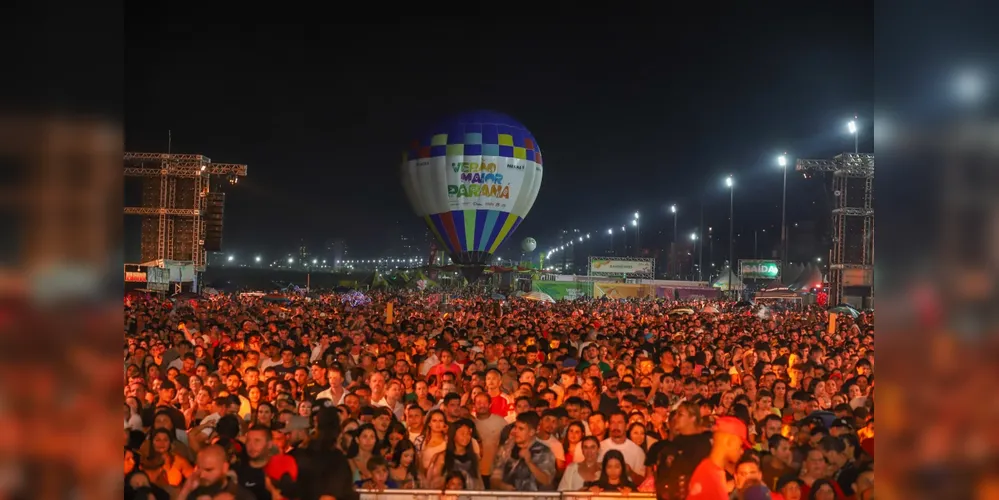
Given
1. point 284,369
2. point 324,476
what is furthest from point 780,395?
point 284,369

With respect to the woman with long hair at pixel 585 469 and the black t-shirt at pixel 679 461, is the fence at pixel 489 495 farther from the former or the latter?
the woman with long hair at pixel 585 469

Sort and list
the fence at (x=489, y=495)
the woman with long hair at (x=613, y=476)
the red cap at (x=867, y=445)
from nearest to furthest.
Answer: the fence at (x=489, y=495)
the woman with long hair at (x=613, y=476)
the red cap at (x=867, y=445)

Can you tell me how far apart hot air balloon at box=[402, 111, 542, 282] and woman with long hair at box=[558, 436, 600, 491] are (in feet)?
123

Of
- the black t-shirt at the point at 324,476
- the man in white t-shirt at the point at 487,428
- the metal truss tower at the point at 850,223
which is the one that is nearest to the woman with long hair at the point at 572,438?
the man in white t-shirt at the point at 487,428

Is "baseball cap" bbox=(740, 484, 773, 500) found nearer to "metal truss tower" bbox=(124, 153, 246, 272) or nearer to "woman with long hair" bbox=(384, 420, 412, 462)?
"woman with long hair" bbox=(384, 420, 412, 462)

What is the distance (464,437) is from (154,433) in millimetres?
2521

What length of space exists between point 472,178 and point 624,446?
37370mm

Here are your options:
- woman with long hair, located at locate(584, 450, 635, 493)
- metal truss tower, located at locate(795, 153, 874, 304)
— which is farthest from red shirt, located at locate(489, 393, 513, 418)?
metal truss tower, located at locate(795, 153, 874, 304)

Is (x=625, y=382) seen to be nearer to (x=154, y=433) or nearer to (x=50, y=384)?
(x=154, y=433)

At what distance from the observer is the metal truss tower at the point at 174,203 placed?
168 feet

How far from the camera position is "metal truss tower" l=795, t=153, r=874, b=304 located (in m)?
47.7

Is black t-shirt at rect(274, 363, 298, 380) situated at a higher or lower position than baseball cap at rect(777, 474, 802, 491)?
higher

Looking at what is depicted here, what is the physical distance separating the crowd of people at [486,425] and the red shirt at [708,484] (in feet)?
0.04

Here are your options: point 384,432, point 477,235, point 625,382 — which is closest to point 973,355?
point 384,432
